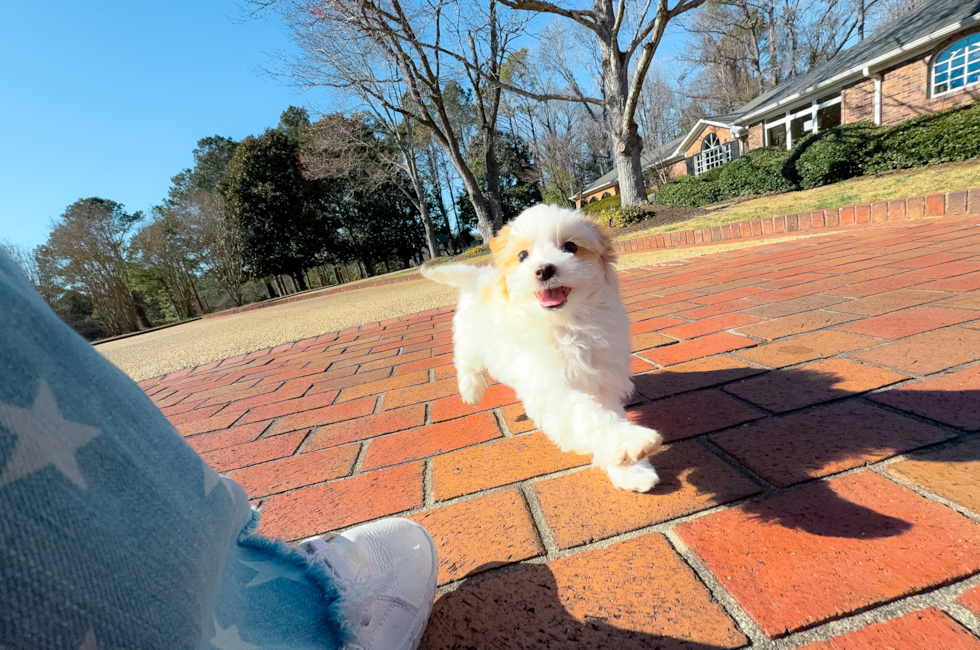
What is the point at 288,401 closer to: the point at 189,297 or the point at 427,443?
the point at 427,443

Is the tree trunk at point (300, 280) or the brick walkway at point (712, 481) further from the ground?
the tree trunk at point (300, 280)

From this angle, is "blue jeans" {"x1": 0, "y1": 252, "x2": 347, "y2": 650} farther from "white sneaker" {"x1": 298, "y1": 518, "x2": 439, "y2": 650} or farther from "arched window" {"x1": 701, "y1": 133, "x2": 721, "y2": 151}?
"arched window" {"x1": 701, "y1": 133, "x2": 721, "y2": 151}

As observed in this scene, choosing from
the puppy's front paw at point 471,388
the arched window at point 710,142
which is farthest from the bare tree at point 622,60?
the arched window at point 710,142

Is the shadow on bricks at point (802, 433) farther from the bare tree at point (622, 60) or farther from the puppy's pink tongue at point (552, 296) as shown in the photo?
the bare tree at point (622, 60)

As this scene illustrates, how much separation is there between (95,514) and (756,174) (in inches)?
618

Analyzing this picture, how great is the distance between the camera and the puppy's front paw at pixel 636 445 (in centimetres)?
111

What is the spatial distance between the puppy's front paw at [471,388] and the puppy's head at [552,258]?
514 millimetres

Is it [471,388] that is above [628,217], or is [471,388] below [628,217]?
below

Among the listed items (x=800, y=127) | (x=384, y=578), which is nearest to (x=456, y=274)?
(x=384, y=578)

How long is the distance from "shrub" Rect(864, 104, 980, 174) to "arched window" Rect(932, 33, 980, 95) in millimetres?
5134

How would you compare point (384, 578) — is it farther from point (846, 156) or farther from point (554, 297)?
point (846, 156)

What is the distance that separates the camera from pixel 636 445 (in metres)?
1.12

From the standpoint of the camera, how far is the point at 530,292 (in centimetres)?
159

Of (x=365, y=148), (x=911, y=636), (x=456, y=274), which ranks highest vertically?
(x=365, y=148)
